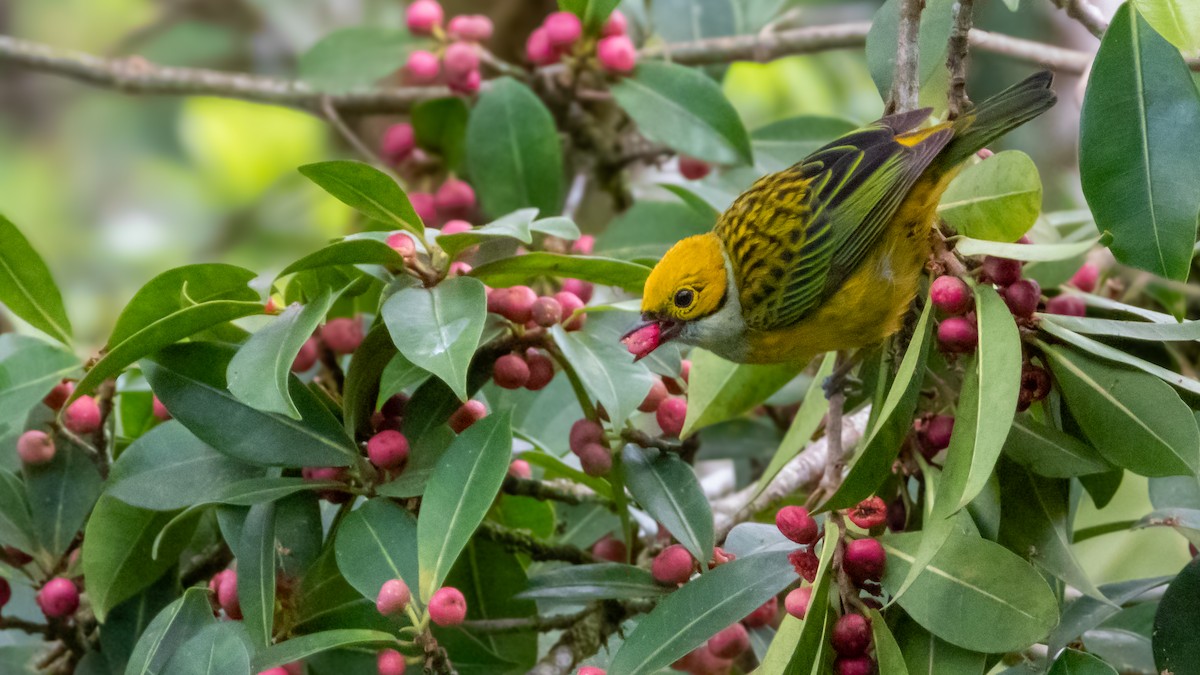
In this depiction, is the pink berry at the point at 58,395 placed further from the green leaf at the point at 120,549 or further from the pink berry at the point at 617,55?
the pink berry at the point at 617,55

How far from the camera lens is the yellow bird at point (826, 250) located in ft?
6.30

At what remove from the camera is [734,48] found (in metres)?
2.75

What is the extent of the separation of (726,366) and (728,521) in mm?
266

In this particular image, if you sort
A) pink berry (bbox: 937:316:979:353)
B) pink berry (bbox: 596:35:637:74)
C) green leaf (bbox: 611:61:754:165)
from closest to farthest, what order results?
pink berry (bbox: 937:316:979:353)
green leaf (bbox: 611:61:754:165)
pink berry (bbox: 596:35:637:74)

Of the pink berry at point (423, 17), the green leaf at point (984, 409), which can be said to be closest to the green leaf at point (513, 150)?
the pink berry at point (423, 17)

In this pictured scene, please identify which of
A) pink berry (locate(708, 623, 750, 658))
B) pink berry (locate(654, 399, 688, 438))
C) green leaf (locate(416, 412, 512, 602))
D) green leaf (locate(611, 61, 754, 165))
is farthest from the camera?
green leaf (locate(611, 61, 754, 165))

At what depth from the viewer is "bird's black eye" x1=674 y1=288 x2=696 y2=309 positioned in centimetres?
201

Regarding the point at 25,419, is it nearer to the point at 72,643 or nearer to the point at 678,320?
the point at 72,643

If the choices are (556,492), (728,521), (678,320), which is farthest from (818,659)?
(678,320)

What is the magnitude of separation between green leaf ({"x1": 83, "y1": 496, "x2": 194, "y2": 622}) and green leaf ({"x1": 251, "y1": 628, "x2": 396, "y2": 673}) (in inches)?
12.5

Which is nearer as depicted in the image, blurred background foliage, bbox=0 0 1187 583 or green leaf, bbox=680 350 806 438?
green leaf, bbox=680 350 806 438

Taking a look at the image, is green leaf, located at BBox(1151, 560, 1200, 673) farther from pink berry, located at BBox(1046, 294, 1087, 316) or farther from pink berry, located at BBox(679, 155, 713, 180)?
pink berry, located at BBox(679, 155, 713, 180)

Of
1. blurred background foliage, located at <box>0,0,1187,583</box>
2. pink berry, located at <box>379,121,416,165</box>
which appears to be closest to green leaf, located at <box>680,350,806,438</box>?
pink berry, located at <box>379,121,416,165</box>

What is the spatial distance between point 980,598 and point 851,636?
0.15m
